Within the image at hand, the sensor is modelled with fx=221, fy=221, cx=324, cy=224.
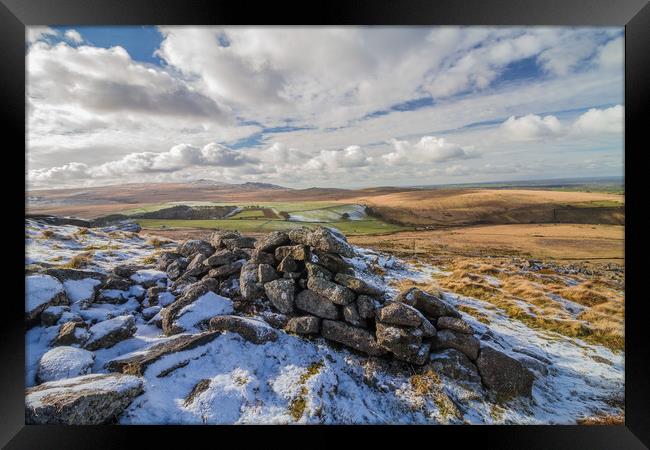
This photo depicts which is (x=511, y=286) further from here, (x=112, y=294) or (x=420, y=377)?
(x=112, y=294)

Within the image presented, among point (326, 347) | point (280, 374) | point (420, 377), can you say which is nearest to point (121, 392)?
point (280, 374)

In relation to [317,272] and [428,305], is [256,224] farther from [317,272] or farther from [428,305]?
[428,305]

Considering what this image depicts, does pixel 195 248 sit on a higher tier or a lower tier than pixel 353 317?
higher

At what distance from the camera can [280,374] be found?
13.0 ft

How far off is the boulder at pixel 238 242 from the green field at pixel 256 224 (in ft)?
3.82

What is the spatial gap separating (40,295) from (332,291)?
593 centimetres

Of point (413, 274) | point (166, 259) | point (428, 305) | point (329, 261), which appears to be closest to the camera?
point (428, 305)

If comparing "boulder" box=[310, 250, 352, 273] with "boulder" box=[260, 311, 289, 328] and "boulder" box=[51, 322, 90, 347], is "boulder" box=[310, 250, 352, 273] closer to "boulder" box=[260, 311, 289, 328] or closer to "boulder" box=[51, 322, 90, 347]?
"boulder" box=[260, 311, 289, 328]

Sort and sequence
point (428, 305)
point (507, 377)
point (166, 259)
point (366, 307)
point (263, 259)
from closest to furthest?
point (507, 377) < point (366, 307) < point (428, 305) < point (263, 259) < point (166, 259)

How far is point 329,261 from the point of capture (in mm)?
5051

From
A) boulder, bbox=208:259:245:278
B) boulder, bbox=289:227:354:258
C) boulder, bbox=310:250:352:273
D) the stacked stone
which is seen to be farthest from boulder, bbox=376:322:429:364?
boulder, bbox=208:259:245:278

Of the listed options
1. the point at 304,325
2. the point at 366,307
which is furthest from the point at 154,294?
the point at 366,307

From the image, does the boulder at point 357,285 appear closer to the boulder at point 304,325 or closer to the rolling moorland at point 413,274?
the boulder at point 304,325

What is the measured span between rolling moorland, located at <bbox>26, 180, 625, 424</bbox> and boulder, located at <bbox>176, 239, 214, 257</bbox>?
32 centimetres
